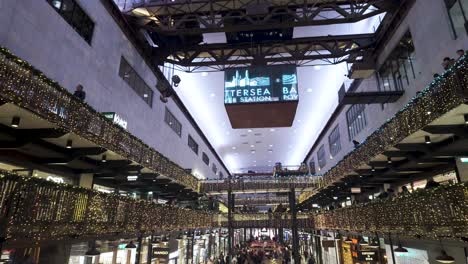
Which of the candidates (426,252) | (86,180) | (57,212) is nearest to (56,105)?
(57,212)

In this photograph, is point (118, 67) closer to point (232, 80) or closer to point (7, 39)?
point (232, 80)

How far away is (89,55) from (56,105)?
5.75 meters

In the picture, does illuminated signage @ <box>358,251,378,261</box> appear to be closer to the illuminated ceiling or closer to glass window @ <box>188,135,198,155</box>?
the illuminated ceiling

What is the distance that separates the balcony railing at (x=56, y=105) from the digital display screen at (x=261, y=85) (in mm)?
5124

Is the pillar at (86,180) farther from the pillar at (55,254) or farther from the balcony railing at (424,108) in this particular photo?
the balcony railing at (424,108)

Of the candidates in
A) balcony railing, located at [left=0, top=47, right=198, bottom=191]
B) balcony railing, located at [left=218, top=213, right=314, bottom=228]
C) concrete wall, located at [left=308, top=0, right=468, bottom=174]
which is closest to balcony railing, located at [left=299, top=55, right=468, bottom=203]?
concrete wall, located at [left=308, top=0, right=468, bottom=174]

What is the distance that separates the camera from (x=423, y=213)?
869 centimetres

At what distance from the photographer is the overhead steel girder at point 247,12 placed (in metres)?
14.4

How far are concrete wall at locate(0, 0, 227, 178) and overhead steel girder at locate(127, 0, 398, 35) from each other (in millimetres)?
2146

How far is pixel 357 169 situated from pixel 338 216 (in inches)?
178

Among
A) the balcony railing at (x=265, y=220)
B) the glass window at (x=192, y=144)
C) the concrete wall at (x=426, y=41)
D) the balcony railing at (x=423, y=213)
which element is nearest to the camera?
the balcony railing at (x=423, y=213)

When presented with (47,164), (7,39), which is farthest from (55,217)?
(7,39)

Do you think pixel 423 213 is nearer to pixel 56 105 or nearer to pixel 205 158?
pixel 56 105

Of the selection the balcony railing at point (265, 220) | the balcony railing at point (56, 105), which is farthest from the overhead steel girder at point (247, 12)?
the balcony railing at point (265, 220)
